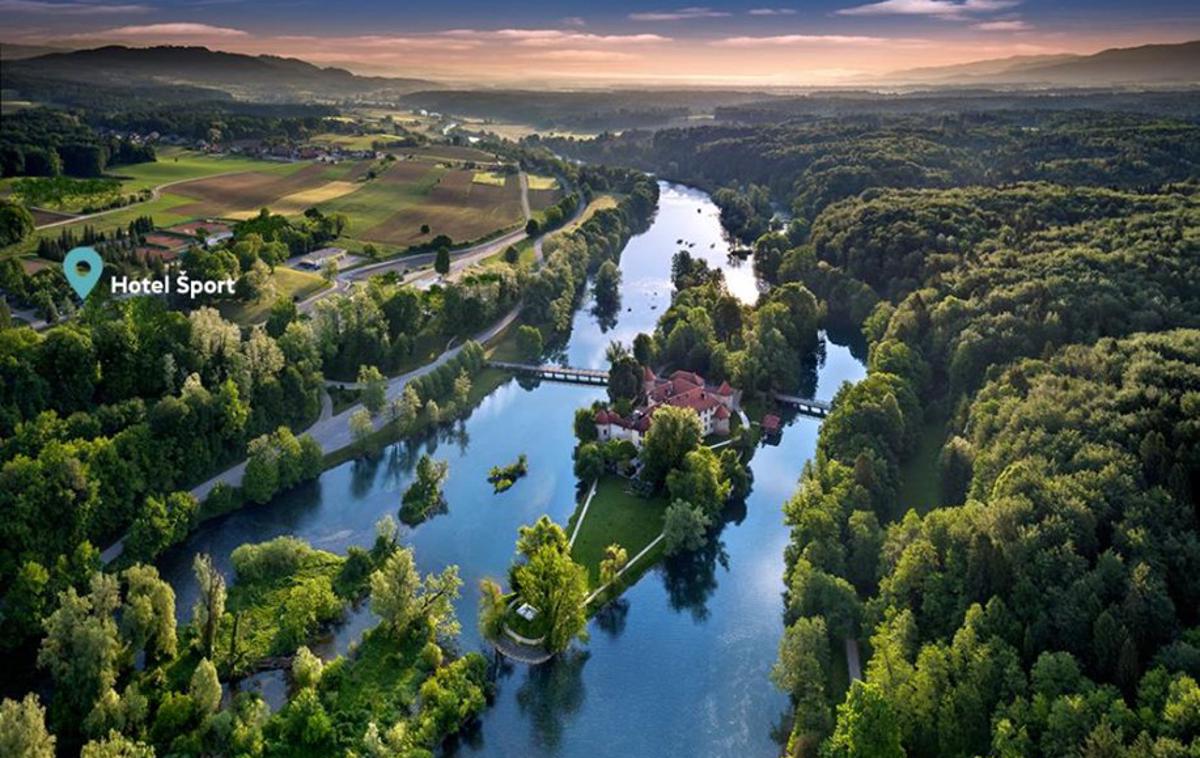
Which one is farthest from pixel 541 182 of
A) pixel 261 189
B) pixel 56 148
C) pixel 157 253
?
pixel 157 253

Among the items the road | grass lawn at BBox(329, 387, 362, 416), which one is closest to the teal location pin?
the road

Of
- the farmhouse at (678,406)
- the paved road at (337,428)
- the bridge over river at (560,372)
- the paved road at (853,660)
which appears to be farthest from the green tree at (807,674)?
the bridge over river at (560,372)

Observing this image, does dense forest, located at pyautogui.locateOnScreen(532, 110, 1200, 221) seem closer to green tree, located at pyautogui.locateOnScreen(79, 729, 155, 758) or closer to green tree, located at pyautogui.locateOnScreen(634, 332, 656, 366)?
green tree, located at pyautogui.locateOnScreen(634, 332, 656, 366)

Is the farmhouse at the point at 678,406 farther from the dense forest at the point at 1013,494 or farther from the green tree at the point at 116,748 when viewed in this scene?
the green tree at the point at 116,748

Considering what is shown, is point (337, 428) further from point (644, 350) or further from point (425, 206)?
point (425, 206)

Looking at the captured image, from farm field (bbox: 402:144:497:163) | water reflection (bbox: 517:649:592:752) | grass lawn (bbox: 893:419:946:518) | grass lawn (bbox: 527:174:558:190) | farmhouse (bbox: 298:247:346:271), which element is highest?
farm field (bbox: 402:144:497:163)
